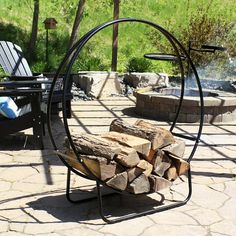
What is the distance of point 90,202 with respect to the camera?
293 cm

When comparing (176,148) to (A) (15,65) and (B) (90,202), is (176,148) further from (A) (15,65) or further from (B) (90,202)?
(A) (15,65)

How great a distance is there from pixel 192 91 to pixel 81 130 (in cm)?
223

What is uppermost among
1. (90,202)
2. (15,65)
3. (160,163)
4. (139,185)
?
(15,65)

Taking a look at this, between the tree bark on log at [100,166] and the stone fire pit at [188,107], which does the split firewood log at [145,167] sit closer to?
the tree bark on log at [100,166]

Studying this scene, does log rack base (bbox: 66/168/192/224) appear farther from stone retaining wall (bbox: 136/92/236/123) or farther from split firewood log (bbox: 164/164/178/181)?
stone retaining wall (bbox: 136/92/236/123)

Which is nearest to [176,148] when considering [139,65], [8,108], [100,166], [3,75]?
[100,166]

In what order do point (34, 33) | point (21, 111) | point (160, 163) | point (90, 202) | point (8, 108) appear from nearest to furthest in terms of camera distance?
1. point (160, 163)
2. point (90, 202)
3. point (8, 108)
4. point (21, 111)
5. point (34, 33)

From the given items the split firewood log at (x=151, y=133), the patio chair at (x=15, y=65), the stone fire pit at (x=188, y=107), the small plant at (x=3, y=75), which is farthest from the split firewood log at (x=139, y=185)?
the stone fire pit at (x=188, y=107)

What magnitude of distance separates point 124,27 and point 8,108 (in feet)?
27.7

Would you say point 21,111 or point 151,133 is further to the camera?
point 21,111

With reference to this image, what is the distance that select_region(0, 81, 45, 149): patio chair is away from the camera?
156 inches

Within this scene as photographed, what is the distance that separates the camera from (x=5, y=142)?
434cm

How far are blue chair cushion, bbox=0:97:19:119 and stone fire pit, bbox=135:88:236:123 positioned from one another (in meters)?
2.37

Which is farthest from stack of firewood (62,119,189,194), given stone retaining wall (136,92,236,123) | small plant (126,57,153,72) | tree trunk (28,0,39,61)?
tree trunk (28,0,39,61)
